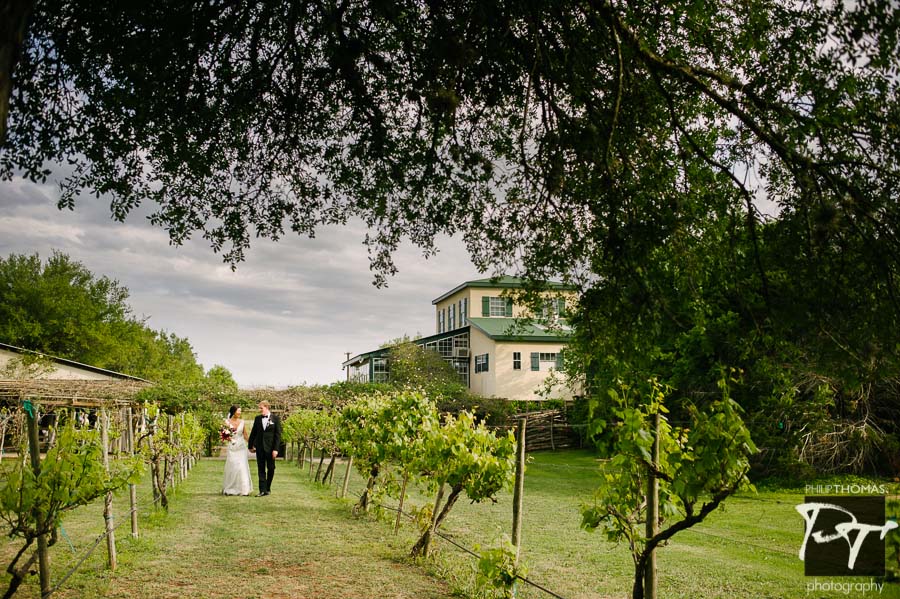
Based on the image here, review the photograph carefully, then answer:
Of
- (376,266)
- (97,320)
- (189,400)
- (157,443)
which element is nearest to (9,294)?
(97,320)

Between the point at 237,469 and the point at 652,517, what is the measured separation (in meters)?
12.9

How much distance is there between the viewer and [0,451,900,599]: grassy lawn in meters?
7.52

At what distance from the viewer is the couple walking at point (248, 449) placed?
1558cm

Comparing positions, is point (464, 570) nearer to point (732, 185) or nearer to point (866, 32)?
point (732, 185)

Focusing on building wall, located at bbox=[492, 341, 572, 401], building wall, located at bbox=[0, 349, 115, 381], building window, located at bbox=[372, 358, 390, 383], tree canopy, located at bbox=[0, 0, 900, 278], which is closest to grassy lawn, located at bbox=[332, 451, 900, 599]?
tree canopy, located at bbox=[0, 0, 900, 278]

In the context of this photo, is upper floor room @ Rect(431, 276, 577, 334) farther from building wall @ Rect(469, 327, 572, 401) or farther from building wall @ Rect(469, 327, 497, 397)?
building wall @ Rect(469, 327, 572, 401)

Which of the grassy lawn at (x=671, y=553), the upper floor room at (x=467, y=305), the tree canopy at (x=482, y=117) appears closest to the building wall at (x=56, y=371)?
the upper floor room at (x=467, y=305)

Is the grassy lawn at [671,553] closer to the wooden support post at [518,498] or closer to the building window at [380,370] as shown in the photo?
the wooden support post at [518,498]

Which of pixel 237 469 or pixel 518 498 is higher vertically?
pixel 518 498

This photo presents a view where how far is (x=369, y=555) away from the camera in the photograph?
30.4 ft

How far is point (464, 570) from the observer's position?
821cm

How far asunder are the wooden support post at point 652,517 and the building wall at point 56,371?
3594 cm

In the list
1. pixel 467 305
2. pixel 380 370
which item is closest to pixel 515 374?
pixel 467 305
